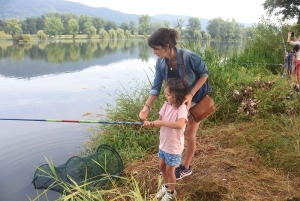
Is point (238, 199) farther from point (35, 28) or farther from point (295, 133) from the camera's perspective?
point (35, 28)

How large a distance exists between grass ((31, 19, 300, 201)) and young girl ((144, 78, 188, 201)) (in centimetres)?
17

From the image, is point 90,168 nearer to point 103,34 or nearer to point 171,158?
point 171,158

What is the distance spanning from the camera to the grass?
2.30m

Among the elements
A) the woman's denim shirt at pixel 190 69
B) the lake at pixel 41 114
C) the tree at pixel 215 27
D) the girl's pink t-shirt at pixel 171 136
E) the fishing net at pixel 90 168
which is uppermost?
the tree at pixel 215 27

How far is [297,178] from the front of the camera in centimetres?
239

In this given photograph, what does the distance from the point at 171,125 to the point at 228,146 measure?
159 cm

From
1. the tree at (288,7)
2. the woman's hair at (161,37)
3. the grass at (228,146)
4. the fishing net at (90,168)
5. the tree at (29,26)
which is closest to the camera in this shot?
the woman's hair at (161,37)

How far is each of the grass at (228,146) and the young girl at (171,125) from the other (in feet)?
0.56

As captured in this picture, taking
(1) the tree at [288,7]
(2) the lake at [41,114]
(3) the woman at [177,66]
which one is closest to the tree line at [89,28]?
(1) the tree at [288,7]

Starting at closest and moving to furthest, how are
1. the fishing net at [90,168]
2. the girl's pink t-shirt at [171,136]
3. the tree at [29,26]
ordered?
the girl's pink t-shirt at [171,136], the fishing net at [90,168], the tree at [29,26]

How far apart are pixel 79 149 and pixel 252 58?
517 centimetres

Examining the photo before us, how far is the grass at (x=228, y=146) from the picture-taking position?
90.7 inches

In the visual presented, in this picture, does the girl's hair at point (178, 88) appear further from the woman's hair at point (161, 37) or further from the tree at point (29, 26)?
the tree at point (29, 26)

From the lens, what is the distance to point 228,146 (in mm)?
3227
